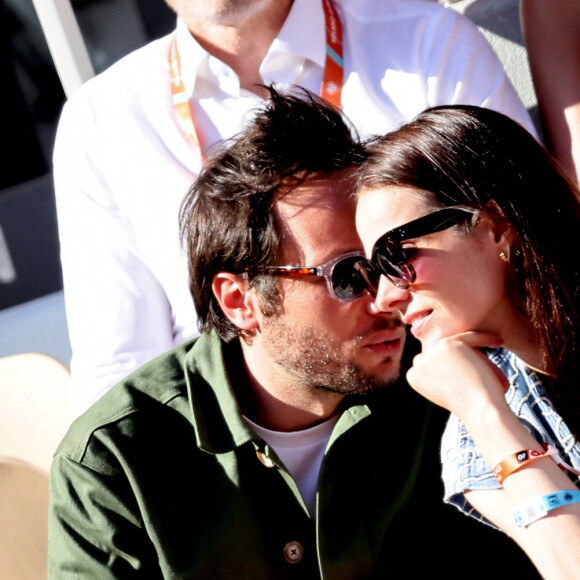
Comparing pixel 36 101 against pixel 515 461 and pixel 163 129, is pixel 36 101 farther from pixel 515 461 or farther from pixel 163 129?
pixel 515 461

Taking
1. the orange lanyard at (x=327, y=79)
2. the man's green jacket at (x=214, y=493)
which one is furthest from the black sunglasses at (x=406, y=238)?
the orange lanyard at (x=327, y=79)

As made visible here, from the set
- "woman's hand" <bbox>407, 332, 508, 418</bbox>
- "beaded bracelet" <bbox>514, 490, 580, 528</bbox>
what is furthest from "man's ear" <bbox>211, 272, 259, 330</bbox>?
"beaded bracelet" <bbox>514, 490, 580, 528</bbox>

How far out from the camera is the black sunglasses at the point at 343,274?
194 centimetres

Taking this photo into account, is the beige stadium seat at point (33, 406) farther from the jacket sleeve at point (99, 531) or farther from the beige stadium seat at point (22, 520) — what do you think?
the jacket sleeve at point (99, 531)

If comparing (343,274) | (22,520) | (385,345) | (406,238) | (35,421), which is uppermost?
(406,238)

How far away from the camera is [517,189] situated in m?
1.69

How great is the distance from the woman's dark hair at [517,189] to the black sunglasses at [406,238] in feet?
0.09

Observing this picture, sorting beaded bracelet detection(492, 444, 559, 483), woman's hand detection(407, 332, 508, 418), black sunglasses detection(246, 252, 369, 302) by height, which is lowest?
beaded bracelet detection(492, 444, 559, 483)

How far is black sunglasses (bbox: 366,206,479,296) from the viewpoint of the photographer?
167 cm

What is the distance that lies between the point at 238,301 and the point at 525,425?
68 cm

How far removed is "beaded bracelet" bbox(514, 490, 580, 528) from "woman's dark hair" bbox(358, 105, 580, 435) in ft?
0.88

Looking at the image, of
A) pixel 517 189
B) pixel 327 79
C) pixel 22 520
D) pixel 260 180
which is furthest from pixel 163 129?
pixel 517 189

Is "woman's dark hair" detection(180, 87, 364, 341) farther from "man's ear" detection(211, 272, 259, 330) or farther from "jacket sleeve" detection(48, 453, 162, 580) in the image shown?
"jacket sleeve" detection(48, 453, 162, 580)

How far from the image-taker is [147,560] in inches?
75.8
